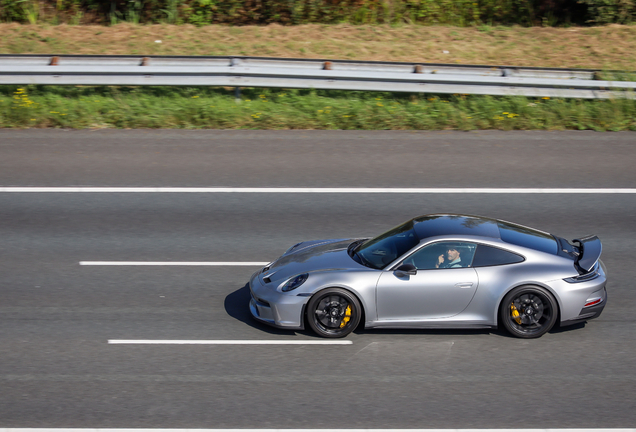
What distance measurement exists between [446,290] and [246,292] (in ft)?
8.55

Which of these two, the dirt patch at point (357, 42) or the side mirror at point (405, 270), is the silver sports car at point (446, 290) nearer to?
the side mirror at point (405, 270)

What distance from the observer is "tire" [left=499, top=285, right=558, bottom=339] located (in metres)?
7.50

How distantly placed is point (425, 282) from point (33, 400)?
13.2 ft

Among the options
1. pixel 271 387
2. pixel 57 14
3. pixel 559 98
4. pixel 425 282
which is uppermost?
pixel 57 14

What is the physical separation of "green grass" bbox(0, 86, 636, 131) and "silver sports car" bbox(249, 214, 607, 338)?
7.78 metres

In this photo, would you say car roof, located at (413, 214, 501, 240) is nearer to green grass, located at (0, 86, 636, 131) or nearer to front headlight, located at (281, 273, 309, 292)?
front headlight, located at (281, 273, 309, 292)

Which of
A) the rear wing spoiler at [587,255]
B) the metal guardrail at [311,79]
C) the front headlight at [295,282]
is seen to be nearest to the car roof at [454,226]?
the rear wing spoiler at [587,255]

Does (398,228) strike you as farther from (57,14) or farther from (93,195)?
(57,14)

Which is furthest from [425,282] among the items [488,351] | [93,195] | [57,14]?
[57,14]

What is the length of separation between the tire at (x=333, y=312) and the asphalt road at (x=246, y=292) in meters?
0.24

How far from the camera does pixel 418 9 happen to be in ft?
69.9

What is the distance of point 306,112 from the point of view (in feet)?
50.2

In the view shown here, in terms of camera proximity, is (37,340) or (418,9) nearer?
(37,340)

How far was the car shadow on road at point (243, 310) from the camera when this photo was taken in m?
7.80
